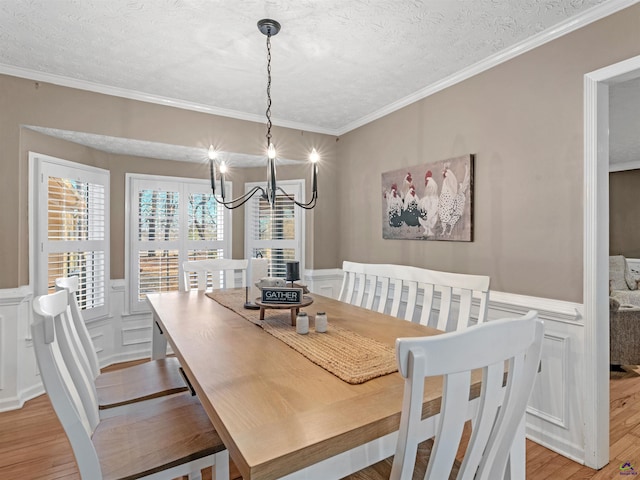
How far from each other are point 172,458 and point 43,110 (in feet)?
9.61

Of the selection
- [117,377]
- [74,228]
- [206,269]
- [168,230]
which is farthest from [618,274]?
[74,228]

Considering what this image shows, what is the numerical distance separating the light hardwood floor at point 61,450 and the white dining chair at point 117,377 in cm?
65

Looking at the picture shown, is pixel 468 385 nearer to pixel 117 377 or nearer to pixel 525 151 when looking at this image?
pixel 117 377

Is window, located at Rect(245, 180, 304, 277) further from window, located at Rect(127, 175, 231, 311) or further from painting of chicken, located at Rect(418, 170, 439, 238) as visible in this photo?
painting of chicken, located at Rect(418, 170, 439, 238)

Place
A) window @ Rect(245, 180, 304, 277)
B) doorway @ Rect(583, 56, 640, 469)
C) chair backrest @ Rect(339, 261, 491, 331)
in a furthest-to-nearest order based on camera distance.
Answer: window @ Rect(245, 180, 304, 277) < doorway @ Rect(583, 56, 640, 469) < chair backrest @ Rect(339, 261, 491, 331)

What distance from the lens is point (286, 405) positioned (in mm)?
1012

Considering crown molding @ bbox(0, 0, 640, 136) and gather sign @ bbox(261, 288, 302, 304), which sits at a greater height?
crown molding @ bbox(0, 0, 640, 136)

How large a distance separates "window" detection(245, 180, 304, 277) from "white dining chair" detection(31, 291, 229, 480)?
2894 millimetres

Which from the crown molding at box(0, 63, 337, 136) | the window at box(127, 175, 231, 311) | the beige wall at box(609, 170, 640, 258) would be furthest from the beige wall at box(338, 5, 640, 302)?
the beige wall at box(609, 170, 640, 258)

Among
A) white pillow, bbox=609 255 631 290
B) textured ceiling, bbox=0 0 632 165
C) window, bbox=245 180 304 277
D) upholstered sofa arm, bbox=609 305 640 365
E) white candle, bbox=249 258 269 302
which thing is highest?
textured ceiling, bbox=0 0 632 165

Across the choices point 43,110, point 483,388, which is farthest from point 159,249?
point 483,388

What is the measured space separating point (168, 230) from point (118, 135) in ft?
4.07

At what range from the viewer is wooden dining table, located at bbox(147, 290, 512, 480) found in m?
0.82

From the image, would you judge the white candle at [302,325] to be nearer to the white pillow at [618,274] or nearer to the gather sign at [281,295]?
the gather sign at [281,295]
